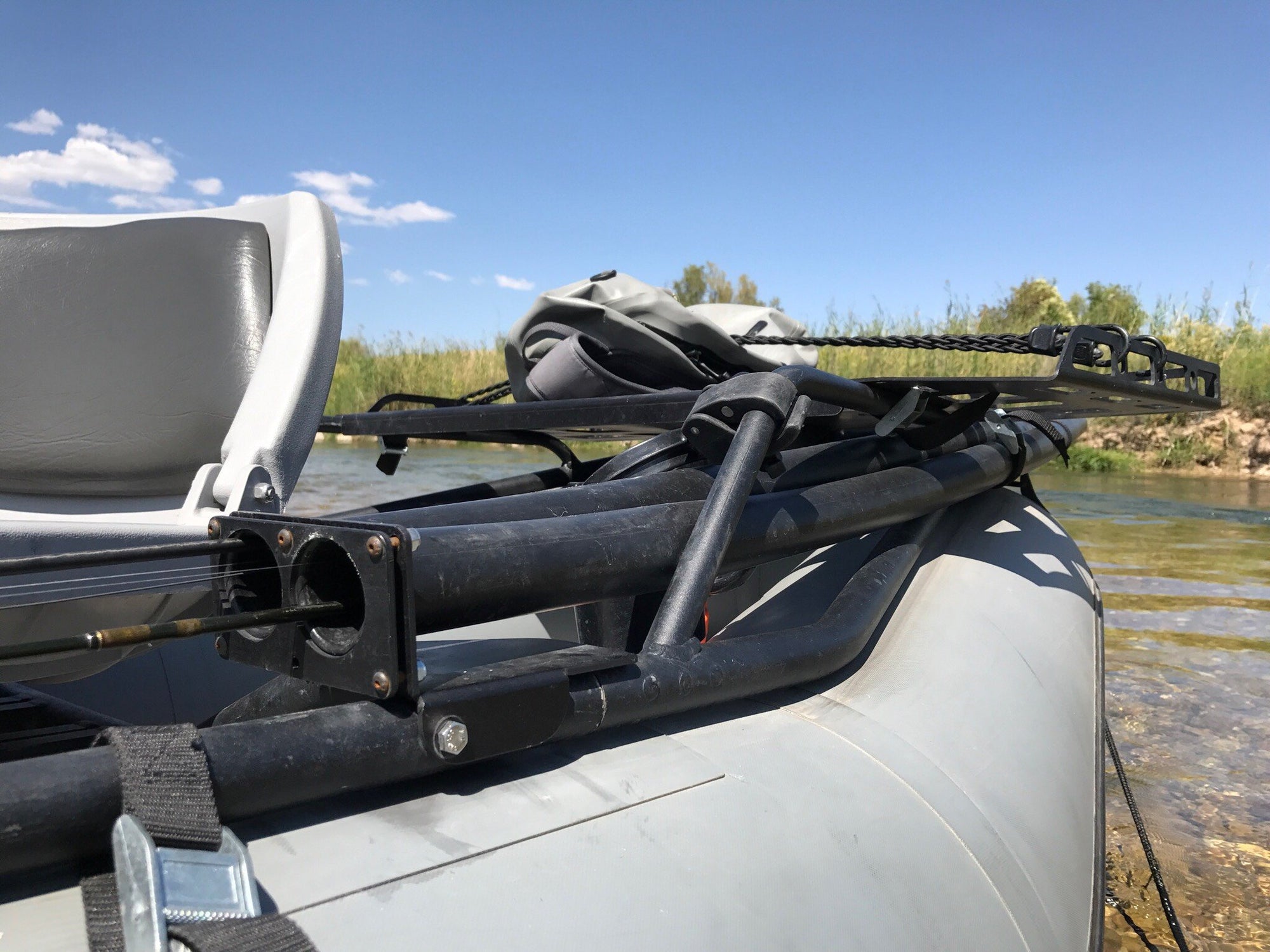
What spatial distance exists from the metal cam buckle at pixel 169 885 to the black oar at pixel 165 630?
0.39ft

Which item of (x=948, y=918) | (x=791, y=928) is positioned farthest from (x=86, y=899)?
(x=948, y=918)

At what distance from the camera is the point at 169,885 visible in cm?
53

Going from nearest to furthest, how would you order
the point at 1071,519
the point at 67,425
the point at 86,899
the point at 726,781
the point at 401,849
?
the point at 86,899 → the point at 401,849 → the point at 726,781 → the point at 67,425 → the point at 1071,519

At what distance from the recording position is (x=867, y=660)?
1.31 m

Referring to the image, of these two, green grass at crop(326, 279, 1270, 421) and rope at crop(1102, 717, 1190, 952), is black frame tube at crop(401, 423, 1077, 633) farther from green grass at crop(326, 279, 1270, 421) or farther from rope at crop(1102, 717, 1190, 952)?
green grass at crop(326, 279, 1270, 421)

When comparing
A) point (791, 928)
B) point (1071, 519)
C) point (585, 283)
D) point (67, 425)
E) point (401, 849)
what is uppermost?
point (585, 283)

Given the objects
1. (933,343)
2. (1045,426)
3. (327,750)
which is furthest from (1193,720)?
(327,750)

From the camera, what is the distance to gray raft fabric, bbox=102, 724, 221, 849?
0.57m

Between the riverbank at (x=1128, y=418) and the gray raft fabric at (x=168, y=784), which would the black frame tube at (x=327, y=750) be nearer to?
the gray raft fabric at (x=168, y=784)

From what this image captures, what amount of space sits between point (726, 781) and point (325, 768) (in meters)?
0.35

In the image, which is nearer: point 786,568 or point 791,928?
point 791,928

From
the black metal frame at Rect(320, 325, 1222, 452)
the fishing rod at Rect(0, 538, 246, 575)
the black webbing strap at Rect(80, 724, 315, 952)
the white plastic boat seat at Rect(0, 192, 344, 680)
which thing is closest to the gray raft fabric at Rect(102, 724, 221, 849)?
the black webbing strap at Rect(80, 724, 315, 952)

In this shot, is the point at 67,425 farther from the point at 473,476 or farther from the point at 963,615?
the point at 473,476

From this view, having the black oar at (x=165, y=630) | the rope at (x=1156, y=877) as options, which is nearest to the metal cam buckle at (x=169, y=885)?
the black oar at (x=165, y=630)
